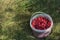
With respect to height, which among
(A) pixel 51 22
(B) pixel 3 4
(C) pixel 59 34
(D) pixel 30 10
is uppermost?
(B) pixel 3 4

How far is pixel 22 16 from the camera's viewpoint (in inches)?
128

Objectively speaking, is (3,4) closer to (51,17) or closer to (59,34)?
(51,17)

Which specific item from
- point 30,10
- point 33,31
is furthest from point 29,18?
point 33,31

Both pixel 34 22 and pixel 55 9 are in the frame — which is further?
pixel 55 9

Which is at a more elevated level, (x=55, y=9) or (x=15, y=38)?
(x=55, y=9)

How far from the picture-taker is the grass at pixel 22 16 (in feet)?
9.77

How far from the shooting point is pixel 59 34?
2.97 m

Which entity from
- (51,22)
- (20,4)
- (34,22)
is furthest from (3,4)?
(51,22)

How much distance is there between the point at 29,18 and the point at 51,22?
0.44 metres

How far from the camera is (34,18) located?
301cm

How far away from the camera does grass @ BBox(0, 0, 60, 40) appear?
2.98 m

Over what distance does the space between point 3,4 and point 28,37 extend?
0.86 metres

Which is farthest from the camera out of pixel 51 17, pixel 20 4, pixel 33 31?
pixel 20 4

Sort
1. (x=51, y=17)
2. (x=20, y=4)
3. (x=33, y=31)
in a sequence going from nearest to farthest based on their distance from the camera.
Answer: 1. (x=33, y=31)
2. (x=51, y=17)
3. (x=20, y=4)
